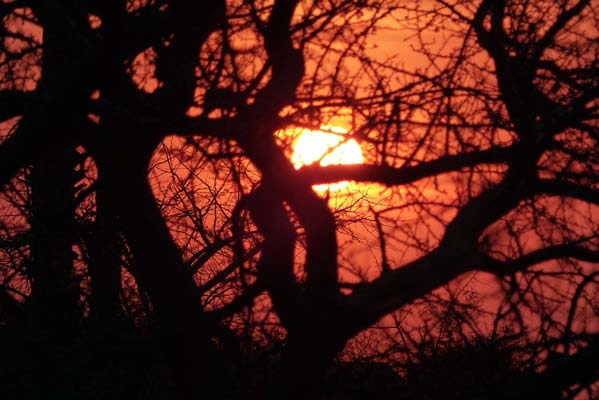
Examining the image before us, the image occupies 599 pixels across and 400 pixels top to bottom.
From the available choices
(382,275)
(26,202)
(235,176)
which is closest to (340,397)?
(382,275)

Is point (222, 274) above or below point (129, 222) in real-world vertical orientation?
above

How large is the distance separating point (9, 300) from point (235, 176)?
2423 millimetres

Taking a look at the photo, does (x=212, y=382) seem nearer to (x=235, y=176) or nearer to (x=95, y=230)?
(x=235, y=176)

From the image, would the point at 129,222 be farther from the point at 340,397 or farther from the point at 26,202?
the point at 26,202

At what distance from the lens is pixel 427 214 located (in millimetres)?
5281

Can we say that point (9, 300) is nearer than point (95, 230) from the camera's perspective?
Yes

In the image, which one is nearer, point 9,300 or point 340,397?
point 340,397

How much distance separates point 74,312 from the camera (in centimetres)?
697

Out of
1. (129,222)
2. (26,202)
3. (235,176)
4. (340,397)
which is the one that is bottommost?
(340,397)

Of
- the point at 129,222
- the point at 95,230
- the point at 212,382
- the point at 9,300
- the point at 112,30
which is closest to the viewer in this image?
the point at 112,30

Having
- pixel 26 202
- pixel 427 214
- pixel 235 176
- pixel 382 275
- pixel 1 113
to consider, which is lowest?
pixel 382 275

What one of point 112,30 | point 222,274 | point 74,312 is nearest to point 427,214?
point 112,30

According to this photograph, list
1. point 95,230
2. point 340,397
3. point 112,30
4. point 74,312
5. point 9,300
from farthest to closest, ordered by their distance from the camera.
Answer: point 95,230 → point 74,312 → point 9,300 → point 340,397 → point 112,30

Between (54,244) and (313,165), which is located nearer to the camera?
(313,165)
